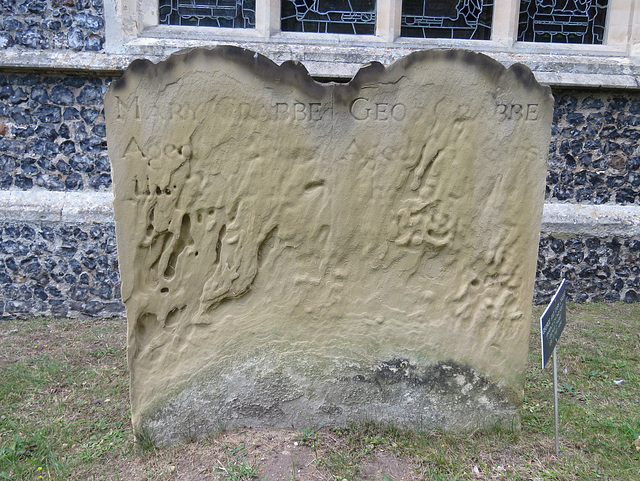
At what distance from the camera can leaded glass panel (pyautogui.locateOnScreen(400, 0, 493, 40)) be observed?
4.87 meters

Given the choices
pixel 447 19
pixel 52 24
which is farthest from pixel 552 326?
pixel 52 24

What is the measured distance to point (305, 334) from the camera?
2.50 metres

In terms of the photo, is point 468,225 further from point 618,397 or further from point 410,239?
point 618,397

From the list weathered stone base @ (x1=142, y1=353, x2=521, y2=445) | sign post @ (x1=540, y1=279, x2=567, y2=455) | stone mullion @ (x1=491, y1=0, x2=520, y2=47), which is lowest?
weathered stone base @ (x1=142, y1=353, x2=521, y2=445)

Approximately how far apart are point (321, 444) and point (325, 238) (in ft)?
3.39

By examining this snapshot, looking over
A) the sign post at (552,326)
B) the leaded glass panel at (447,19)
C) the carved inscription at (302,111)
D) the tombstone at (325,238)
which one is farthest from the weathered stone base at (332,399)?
the leaded glass panel at (447,19)

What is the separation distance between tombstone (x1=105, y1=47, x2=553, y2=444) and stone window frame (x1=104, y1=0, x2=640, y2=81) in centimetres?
237

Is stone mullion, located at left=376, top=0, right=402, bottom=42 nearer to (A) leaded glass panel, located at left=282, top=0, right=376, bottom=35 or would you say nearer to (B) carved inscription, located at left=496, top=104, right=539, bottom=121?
(A) leaded glass panel, located at left=282, top=0, right=376, bottom=35

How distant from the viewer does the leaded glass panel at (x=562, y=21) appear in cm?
491

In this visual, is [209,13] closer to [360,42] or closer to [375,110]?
[360,42]

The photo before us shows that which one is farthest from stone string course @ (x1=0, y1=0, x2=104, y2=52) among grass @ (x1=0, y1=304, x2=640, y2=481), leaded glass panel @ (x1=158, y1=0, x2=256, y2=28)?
grass @ (x1=0, y1=304, x2=640, y2=481)

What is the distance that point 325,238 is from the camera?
2.43 m

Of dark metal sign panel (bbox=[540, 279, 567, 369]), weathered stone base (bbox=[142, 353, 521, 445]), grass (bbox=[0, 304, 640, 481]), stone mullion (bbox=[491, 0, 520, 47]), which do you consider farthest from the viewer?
stone mullion (bbox=[491, 0, 520, 47])

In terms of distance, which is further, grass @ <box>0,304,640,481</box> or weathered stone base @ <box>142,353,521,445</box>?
weathered stone base @ <box>142,353,521,445</box>
